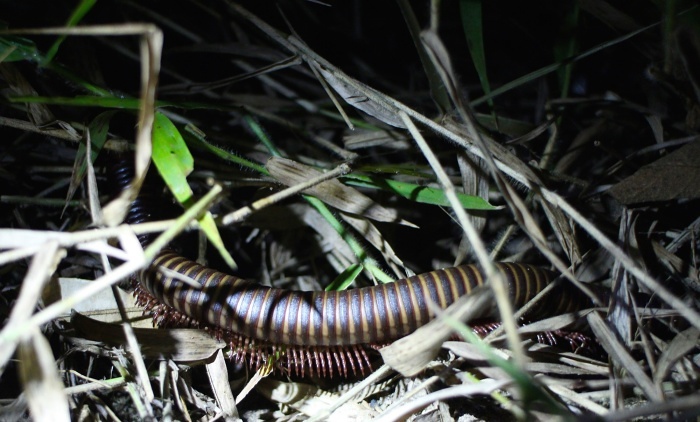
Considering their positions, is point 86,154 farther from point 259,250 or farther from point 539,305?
point 539,305

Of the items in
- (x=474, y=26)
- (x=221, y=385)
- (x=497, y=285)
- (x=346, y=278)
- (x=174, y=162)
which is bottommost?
(x=221, y=385)

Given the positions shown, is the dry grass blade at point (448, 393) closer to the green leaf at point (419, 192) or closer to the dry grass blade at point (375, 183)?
the dry grass blade at point (375, 183)

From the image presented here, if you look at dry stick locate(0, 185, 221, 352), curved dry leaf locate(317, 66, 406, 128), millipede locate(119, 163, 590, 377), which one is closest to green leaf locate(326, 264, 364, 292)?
millipede locate(119, 163, 590, 377)

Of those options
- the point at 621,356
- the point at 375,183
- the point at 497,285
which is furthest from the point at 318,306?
the point at 621,356

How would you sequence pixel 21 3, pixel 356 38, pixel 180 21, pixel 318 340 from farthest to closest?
pixel 356 38
pixel 180 21
pixel 21 3
pixel 318 340

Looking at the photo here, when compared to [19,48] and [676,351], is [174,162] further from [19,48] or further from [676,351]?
[676,351]

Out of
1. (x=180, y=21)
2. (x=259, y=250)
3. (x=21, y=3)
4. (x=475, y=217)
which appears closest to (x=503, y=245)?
(x=475, y=217)
